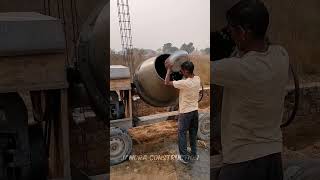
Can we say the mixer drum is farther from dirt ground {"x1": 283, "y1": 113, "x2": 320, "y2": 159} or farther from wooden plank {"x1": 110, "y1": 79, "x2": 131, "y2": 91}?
dirt ground {"x1": 283, "y1": 113, "x2": 320, "y2": 159}

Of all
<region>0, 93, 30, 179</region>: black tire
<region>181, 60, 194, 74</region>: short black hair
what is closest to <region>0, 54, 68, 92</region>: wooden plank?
<region>0, 93, 30, 179</region>: black tire

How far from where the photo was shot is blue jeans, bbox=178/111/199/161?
7.57ft

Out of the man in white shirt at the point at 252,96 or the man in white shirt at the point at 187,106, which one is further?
the man in white shirt at the point at 187,106

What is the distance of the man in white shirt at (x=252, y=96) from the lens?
6.47 ft

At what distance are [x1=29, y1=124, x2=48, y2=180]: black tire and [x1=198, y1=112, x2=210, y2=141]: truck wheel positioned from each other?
85cm

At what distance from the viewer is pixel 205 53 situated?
2.20m

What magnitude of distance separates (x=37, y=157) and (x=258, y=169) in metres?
1.16

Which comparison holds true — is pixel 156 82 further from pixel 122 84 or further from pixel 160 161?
pixel 160 161

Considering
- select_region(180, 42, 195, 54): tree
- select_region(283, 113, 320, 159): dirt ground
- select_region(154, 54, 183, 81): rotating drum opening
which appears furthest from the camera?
select_region(283, 113, 320, 159): dirt ground

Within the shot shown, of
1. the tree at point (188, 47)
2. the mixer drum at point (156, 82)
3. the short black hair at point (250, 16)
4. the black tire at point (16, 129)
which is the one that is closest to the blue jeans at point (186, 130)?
the mixer drum at point (156, 82)

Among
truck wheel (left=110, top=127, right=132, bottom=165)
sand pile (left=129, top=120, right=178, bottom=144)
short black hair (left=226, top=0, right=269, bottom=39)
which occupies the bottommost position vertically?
truck wheel (left=110, top=127, right=132, bottom=165)

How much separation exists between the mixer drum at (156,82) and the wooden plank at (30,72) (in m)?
0.46

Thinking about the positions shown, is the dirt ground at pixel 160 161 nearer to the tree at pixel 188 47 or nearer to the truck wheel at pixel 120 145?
the truck wheel at pixel 120 145

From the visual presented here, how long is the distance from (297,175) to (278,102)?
69 centimetres
